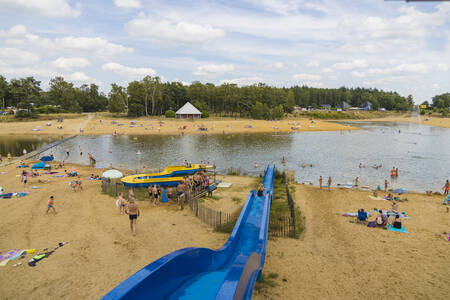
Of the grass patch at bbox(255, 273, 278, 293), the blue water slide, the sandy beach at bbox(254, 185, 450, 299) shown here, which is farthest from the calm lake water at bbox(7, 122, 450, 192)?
the blue water slide

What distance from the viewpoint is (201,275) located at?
9000mm

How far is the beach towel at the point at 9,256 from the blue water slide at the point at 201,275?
6.79 metres

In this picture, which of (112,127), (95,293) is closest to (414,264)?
(95,293)

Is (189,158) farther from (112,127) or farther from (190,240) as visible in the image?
(112,127)

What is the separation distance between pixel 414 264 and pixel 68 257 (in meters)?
13.8

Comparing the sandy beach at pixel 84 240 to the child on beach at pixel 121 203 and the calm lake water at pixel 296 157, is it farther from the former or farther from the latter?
the calm lake water at pixel 296 157

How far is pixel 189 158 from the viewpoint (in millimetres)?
40250

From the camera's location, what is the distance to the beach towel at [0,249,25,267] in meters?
10.5

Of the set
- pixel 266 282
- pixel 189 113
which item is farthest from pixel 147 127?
pixel 266 282

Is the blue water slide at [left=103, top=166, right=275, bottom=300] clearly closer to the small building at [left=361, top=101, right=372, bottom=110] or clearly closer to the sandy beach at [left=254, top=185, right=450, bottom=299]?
the sandy beach at [left=254, top=185, right=450, bottom=299]

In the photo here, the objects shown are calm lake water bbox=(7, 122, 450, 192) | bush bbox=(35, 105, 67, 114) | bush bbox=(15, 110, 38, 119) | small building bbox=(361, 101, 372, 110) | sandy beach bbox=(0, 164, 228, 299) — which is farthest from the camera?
small building bbox=(361, 101, 372, 110)

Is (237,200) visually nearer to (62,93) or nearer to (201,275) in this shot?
(201,275)

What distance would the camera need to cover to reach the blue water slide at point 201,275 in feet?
21.7

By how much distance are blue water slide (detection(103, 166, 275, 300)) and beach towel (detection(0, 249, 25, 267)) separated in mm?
6787
